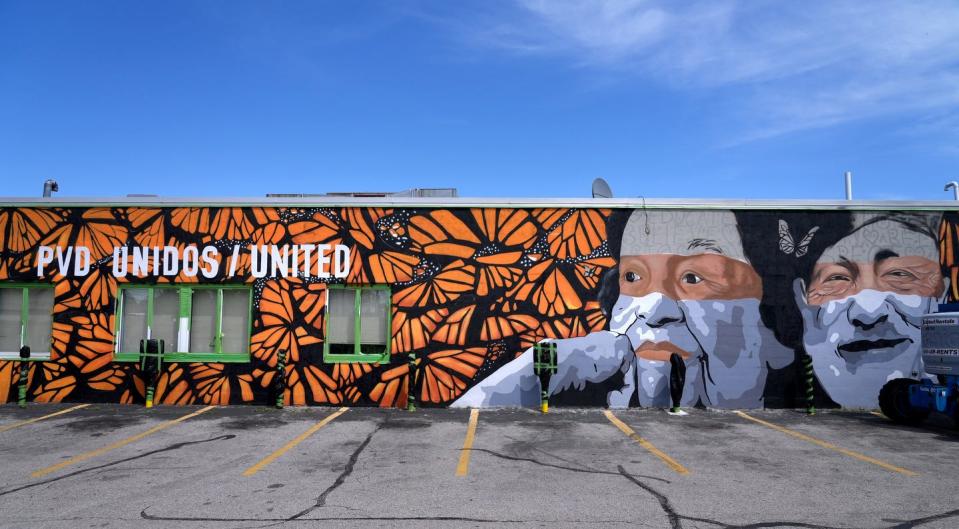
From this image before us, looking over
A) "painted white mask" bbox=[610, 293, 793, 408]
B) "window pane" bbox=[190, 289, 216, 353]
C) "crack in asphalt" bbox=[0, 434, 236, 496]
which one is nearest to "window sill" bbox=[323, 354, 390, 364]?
"window pane" bbox=[190, 289, 216, 353]

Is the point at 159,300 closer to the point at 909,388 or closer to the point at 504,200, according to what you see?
the point at 504,200

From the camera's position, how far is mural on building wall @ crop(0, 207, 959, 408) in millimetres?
13008

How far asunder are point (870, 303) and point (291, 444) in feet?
39.8

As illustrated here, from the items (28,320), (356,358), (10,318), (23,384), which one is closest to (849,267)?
(356,358)

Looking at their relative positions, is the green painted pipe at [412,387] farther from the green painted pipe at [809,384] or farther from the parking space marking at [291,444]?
the green painted pipe at [809,384]

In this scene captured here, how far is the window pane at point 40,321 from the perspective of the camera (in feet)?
44.8

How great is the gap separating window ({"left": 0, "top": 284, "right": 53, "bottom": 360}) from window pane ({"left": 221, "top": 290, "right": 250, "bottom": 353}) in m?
4.00

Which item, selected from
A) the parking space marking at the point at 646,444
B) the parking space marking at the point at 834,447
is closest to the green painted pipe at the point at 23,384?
the parking space marking at the point at 646,444

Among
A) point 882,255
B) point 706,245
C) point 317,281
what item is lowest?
point 317,281

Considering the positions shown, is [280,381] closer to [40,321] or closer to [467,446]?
[467,446]

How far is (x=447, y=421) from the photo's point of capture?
1156 centimetres

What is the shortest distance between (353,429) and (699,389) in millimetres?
7241

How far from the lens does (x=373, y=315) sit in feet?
43.7

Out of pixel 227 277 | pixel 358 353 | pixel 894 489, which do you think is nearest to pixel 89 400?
pixel 227 277
